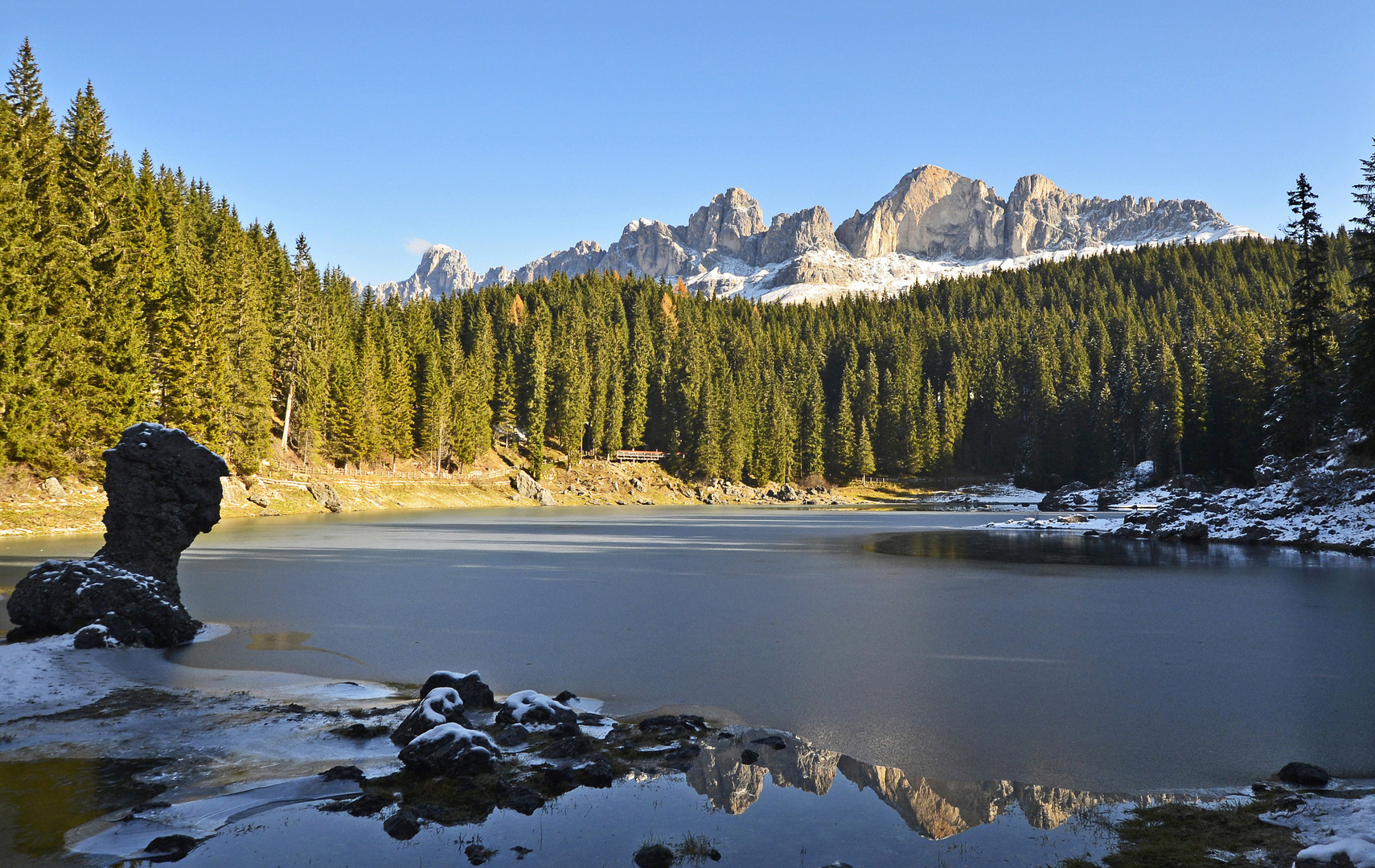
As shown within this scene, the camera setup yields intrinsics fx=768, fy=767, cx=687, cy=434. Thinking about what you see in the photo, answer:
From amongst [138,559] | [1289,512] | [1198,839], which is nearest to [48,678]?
[138,559]

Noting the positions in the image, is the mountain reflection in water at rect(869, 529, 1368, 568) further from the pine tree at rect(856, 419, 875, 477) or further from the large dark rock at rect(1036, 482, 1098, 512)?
the pine tree at rect(856, 419, 875, 477)

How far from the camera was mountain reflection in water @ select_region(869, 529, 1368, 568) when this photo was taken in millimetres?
25844

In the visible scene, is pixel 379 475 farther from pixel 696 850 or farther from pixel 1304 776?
pixel 1304 776

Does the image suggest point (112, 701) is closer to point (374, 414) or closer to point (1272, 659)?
point (1272, 659)

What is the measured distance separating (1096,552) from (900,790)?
1077 inches

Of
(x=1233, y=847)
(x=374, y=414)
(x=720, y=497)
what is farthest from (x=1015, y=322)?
(x=1233, y=847)

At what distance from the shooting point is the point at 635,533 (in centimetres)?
4028

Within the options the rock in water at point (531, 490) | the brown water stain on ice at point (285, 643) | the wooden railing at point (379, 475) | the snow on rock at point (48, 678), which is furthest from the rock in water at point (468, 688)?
the rock in water at point (531, 490)

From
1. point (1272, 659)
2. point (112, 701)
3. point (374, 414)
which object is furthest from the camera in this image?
point (374, 414)

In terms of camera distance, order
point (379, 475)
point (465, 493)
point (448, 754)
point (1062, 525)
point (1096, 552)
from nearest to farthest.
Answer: point (448, 754) → point (1096, 552) → point (1062, 525) → point (379, 475) → point (465, 493)

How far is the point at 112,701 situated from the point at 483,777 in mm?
5469

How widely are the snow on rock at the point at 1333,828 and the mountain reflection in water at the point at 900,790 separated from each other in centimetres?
94

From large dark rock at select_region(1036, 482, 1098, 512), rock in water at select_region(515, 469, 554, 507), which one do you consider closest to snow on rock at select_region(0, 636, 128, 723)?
rock in water at select_region(515, 469, 554, 507)

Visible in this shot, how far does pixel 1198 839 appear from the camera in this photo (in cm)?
556
